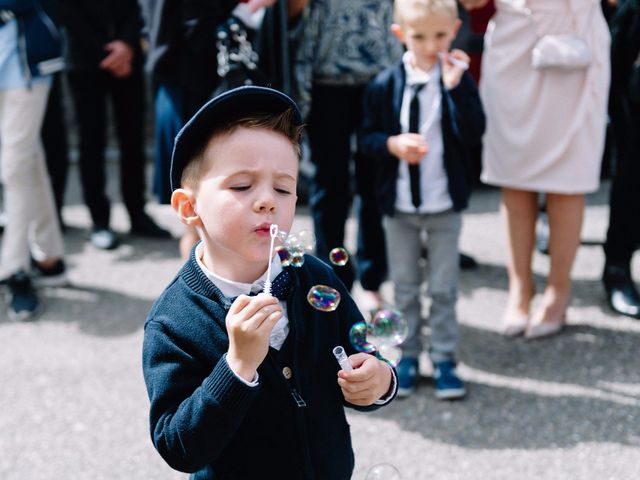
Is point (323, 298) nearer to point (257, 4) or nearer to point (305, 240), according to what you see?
point (305, 240)

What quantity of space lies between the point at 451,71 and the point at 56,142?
10.1 ft

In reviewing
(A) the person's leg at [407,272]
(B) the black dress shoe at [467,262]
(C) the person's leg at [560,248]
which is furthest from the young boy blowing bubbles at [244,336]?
(B) the black dress shoe at [467,262]

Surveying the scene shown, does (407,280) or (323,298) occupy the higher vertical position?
(323,298)

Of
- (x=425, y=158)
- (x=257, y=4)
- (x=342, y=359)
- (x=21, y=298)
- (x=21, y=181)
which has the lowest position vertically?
(x=21, y=298)

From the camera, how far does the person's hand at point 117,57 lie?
16.4ft

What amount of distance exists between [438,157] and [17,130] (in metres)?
2.15

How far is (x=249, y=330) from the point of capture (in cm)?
151

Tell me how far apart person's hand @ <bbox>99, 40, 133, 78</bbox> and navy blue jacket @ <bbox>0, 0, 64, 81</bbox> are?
→ 71 cm

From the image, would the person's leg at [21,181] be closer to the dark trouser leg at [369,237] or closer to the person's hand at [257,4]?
the person's hand at [257,4]

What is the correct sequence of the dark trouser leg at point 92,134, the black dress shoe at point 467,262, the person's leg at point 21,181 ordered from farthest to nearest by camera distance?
the dark trouser leg at point 92,134
the black dress shoe at point 467,262
the person's leg at point 21,181

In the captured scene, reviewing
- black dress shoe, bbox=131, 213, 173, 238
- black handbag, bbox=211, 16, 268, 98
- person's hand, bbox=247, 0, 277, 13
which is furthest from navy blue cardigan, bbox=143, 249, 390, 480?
black dress shoe, bbox=131, 213, 173, 238

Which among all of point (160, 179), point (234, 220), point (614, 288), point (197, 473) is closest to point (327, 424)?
point (197, 473)

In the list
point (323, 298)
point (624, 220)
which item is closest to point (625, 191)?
point (624, 220)

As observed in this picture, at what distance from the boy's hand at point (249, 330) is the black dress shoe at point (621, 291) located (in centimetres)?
305
